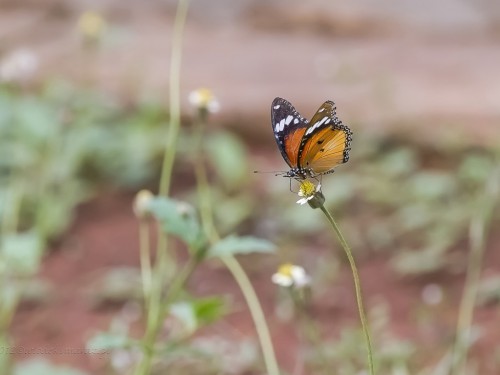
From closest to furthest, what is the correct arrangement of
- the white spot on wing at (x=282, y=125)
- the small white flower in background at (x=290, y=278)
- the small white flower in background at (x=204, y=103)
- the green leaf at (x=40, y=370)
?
the white spot on wing at (x=282, y=125)
the small white flower in background at (x=290, y=278)
the small white flower in background at (x=204, y=103)
the green leaf at (x=40, y=370)

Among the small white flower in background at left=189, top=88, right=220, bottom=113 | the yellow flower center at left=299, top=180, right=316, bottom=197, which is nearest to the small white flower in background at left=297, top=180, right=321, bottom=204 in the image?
the yellow flower center at left=299, top=180, right=316, bottom=197

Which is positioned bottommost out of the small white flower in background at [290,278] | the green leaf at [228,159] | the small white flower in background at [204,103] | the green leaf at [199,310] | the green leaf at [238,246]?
the green leaf at [199,310]

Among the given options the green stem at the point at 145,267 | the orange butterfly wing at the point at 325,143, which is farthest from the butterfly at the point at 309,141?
the green stem at the point at 145,267

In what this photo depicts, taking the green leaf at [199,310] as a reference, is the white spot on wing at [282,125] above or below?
above

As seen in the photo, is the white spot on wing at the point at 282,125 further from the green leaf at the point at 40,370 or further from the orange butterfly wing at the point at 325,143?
the green leaf at the point at 40,370

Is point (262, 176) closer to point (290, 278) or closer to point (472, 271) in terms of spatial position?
point (472, 271)

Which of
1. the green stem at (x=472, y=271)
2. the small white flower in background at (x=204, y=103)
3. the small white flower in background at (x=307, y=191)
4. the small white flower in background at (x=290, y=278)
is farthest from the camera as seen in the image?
the green stem at (x=472, y=271)

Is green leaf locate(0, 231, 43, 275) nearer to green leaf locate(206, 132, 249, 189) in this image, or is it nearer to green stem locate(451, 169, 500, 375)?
green stem locate(451, 169, 500, 375)

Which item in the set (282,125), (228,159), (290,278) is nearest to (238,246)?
(290,278)
